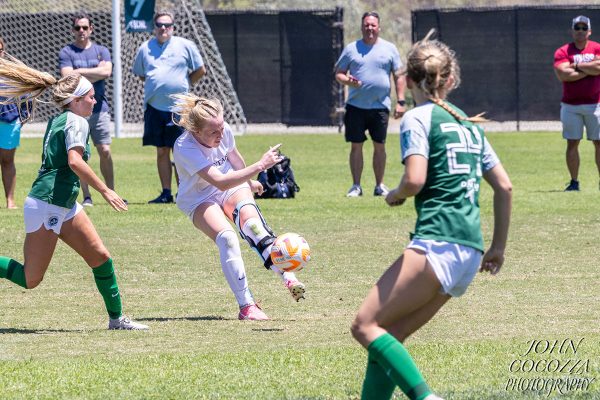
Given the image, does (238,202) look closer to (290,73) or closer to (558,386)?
(558,386)

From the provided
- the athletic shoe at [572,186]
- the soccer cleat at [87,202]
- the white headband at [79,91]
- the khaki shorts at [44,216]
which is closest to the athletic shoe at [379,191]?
the athletic shoe at [572,186]

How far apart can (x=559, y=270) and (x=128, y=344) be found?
13.4ft

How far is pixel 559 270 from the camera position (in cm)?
999

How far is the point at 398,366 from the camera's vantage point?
16.7 feet

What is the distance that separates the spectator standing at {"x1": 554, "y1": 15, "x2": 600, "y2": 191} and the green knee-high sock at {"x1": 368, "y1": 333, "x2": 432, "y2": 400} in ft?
36.0

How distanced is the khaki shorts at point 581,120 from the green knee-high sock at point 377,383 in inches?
428

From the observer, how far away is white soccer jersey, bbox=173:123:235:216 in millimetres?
8148

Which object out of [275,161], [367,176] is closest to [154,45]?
[367,176]

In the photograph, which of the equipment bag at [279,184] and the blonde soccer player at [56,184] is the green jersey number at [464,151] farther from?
the equipment bag at [279,184]

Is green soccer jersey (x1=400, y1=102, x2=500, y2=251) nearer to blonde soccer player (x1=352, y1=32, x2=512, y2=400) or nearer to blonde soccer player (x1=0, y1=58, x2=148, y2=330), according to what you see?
blonde soccer player (x1=352, y1=32, x2=512, y2=400)

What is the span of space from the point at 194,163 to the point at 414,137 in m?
3.11

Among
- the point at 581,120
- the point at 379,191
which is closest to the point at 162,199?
the point at 379,191

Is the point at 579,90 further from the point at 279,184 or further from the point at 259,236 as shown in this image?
the point at 259,236

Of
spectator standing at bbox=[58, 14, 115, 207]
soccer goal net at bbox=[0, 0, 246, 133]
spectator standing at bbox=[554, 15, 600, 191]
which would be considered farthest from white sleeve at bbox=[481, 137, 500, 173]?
soccer goal net at bbox=[0, 0, 246, 133]
